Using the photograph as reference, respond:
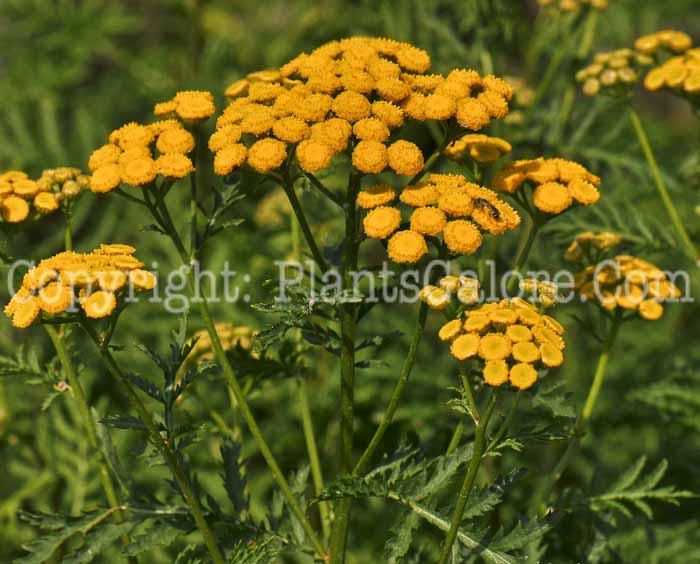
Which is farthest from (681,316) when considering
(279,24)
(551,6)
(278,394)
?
(279,24)

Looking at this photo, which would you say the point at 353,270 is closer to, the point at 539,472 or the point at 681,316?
the point at 539,472

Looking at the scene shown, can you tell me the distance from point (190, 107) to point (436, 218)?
2.78 ft

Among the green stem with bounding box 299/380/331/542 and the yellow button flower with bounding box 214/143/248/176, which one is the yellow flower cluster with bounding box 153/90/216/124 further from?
the green stem with bounding box 299/380/331/542

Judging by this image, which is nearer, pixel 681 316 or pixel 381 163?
pixel 381 163

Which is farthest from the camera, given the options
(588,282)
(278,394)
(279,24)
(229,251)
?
(279,24)

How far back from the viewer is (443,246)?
227 centimetres

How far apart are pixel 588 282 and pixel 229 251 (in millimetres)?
2420

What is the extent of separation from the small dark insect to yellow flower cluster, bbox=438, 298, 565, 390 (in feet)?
0.76

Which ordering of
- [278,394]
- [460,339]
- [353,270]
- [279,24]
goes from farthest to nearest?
[279,24] → [278,394] → [353,270] → [460,339]

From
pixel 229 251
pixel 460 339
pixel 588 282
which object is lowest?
pixel 229 251

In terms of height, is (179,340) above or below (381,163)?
below

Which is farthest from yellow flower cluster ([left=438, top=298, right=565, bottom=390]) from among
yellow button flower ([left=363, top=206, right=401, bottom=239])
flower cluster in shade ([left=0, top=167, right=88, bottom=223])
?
flower cluster in shade ([left=0, top=167, right=88, bottom=223])

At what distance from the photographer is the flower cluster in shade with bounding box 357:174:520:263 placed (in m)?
2.12

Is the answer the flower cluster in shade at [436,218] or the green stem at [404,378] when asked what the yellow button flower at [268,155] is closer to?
the flower cluster in shade at [436,218]
